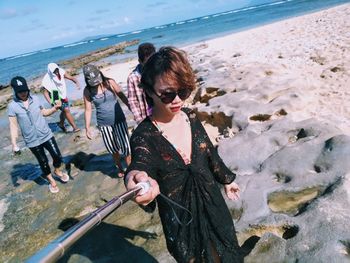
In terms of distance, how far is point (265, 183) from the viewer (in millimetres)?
4289

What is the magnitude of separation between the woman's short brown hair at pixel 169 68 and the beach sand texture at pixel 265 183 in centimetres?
194

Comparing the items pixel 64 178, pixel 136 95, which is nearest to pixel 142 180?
pixel 136 95

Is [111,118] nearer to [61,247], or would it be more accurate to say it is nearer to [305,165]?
[305,165]

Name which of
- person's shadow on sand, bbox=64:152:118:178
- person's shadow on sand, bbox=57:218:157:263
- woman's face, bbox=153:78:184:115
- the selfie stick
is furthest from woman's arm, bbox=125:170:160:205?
person's shadow on sand, bbox=64:152:118:178

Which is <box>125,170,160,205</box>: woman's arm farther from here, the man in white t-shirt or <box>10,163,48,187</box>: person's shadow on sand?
the man in white t-shirt

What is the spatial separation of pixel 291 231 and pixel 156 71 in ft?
7.33

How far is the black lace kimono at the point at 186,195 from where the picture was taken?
7.63ft

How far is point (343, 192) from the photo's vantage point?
3.53m

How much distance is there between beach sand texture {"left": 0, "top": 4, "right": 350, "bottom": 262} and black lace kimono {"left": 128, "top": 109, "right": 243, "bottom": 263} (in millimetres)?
1108

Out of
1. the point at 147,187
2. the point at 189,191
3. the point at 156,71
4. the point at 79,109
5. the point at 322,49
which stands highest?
the point at 156,71

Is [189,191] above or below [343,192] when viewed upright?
above

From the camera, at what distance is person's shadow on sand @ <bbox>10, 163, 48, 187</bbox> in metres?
7.22

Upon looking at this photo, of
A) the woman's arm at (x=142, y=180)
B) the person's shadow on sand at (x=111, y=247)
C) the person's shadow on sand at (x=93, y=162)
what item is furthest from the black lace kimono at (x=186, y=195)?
the person's shadow on sand at (x=93, y=162)

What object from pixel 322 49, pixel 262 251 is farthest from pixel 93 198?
pixel 322 49
